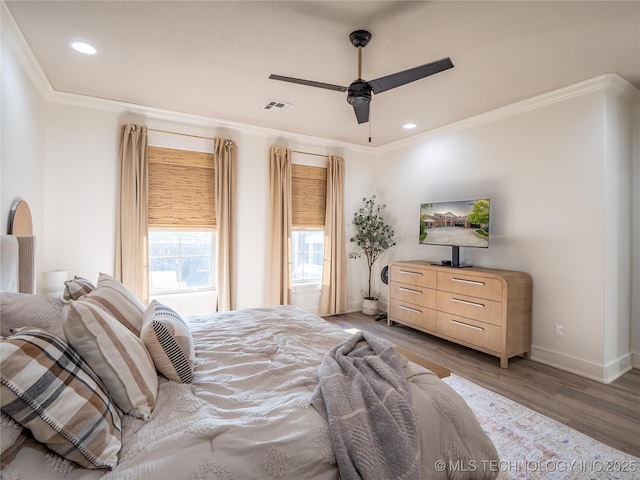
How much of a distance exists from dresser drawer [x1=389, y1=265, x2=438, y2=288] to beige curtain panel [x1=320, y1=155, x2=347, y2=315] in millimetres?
934

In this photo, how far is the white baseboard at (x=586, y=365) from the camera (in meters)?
3.02

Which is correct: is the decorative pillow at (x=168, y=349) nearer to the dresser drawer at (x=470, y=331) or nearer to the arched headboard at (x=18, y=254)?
the arched headboard at (x=18, y=254)

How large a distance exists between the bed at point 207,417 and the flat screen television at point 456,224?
2.48 m

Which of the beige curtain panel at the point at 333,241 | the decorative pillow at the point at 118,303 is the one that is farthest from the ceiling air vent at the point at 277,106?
the decorative pillow at the point at 118,303

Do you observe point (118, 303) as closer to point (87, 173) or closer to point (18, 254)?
point (18, 254)

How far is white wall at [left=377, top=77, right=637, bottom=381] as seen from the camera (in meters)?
3.05

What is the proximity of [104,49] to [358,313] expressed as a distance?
457 cm

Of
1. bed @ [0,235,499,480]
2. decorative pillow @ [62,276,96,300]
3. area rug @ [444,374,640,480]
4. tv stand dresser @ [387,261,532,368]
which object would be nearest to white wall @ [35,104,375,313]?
decorative pillow @ [62,276,96,300]

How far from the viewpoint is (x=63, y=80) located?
3160 mm

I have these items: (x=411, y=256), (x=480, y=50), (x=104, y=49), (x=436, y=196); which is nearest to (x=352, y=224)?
(x=411, y=256)

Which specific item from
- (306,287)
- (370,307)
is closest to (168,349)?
Answer: (306,287)

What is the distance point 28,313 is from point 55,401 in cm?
51

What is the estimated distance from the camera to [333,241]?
515 centimetres

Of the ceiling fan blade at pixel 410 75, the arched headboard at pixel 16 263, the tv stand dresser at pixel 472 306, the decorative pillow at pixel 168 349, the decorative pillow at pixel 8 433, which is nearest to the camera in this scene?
the decorative pillow at pixel 8 433
